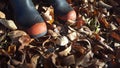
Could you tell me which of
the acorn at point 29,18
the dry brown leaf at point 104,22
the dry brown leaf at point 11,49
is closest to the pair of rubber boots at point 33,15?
the acorn at point 29,18

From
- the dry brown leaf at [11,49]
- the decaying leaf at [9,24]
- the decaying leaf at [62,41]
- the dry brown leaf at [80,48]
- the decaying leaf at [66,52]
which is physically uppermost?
the decaying leaf at [9,24]

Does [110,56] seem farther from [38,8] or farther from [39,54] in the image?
[38,8]

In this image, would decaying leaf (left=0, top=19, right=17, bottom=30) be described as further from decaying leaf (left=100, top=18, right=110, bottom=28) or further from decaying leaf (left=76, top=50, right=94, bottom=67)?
decaying leaf (left=100, top=18, right=110, bottom=28)

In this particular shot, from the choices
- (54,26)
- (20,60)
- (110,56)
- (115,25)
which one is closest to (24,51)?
(20,60)

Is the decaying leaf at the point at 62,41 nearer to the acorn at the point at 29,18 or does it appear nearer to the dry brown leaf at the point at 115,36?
the acorn at the point at 29,18

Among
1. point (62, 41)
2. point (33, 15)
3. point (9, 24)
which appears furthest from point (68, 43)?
point (9, 24)

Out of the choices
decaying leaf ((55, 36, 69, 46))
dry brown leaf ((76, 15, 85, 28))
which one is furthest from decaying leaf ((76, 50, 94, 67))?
dry brown leaf ((76, 15, 85, 28))

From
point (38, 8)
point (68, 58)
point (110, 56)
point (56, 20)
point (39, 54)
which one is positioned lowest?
point (110, 56)
